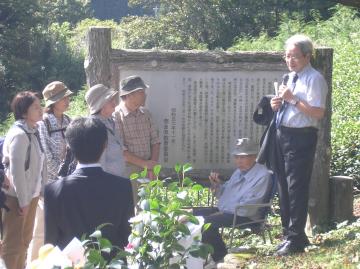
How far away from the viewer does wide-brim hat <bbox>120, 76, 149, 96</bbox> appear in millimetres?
7281

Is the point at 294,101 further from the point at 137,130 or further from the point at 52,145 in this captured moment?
the point at 52,145

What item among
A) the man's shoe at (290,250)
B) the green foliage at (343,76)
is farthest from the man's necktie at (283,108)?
the green foliage at (343,76)

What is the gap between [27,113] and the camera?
21.5 feet

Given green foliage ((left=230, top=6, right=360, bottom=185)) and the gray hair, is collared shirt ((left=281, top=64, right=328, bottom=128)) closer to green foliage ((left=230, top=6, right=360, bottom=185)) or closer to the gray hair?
the gray hair

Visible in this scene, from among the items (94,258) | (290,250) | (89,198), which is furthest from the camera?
(290,250)

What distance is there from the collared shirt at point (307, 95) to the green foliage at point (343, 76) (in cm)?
253

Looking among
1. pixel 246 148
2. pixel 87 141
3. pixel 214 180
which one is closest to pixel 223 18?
pixel 214 180

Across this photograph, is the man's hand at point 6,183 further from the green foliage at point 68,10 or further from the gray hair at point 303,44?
the green foliage at point 68,10

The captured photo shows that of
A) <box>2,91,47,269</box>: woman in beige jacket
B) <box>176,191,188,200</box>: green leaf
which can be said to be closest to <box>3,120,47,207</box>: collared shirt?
<box>2,91,47,269</box>: woman in beige jacket

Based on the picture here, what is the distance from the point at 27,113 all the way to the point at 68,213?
2.43m

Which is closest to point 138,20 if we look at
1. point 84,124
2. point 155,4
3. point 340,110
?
point 155,4

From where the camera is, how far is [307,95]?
253 inches

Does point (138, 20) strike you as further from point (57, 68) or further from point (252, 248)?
point (252, 248)

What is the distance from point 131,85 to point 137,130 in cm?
41
